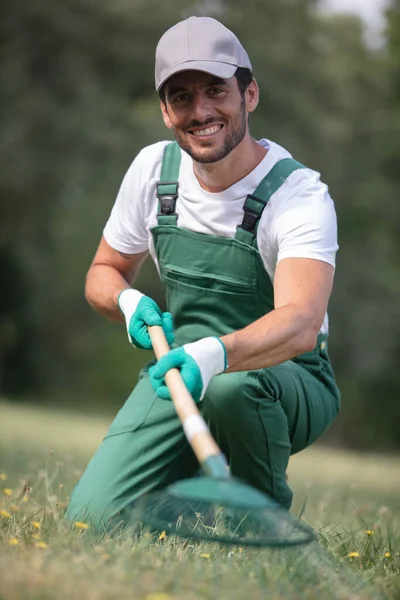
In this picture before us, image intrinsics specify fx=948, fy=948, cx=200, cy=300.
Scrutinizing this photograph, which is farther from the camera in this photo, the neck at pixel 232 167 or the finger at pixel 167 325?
the neck at pixel 232 167

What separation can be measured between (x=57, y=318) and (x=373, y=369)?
8.28 metres

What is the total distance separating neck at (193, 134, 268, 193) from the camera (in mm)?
3869

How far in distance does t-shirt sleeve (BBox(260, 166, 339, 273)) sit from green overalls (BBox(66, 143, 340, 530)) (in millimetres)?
68

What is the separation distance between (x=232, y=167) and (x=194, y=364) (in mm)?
1178

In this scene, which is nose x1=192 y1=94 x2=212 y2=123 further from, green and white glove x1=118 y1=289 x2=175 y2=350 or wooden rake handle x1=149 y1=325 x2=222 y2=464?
wooden rake handle x1=149 y1=325 x2=222 y2=464

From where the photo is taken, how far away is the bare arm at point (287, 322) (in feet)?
10.5

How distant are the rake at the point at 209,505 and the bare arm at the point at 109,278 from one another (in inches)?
27.7

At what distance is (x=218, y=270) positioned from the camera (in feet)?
12.8

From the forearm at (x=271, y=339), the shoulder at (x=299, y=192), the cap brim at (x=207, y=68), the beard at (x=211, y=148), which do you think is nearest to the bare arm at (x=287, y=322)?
the forearm at (x=271, y=339)

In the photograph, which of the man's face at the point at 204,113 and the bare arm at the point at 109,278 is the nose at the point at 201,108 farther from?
the bare arm at the point at 109,278

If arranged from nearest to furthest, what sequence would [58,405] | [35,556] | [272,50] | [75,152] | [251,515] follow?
[35,556] < [251,515] < [75,152] < [272,50] < [58,405]

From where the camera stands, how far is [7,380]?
21.9m

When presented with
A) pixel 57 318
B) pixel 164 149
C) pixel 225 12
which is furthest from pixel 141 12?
pixel 164 149

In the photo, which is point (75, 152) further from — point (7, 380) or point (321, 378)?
point (321, 378)
